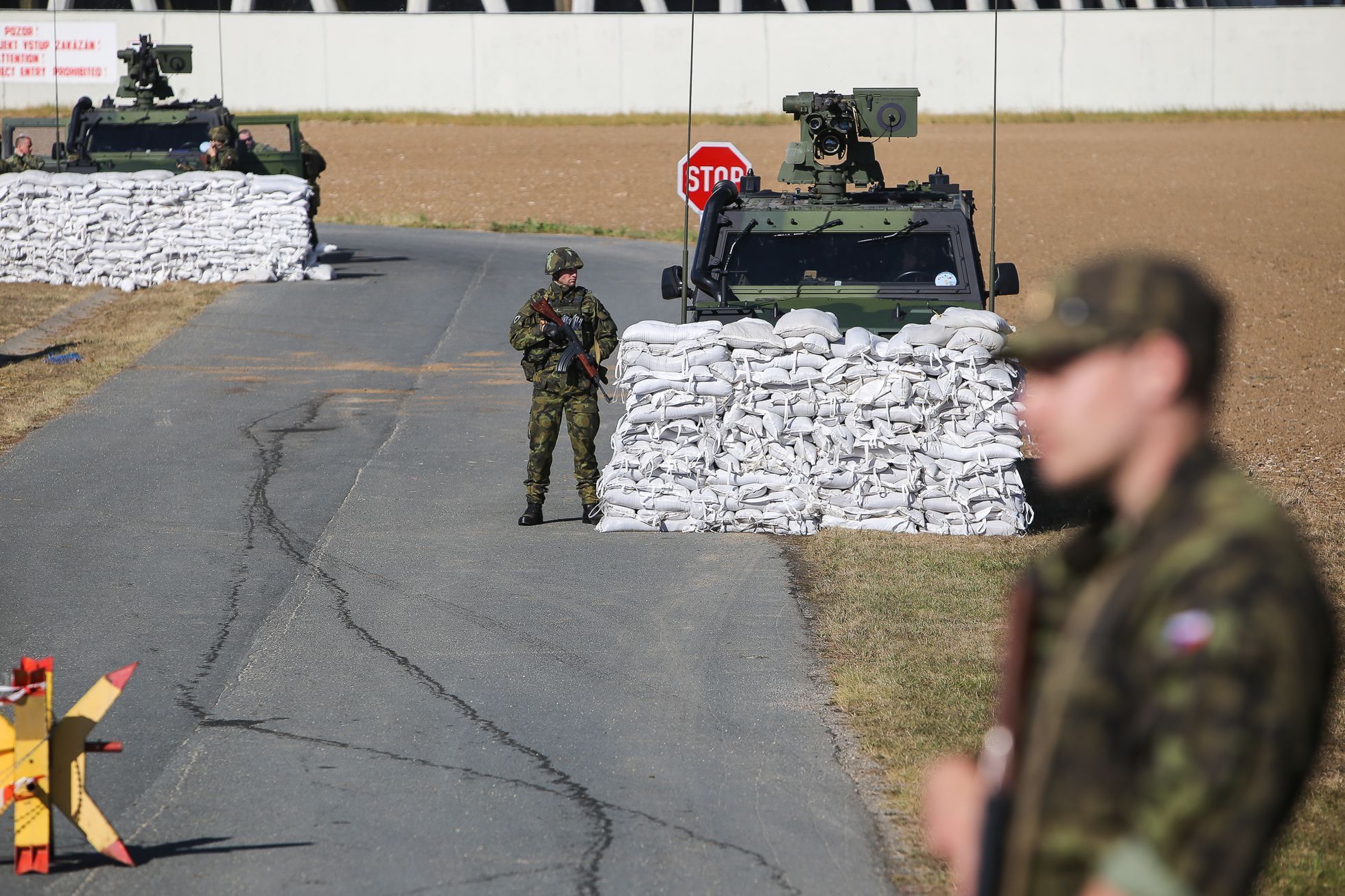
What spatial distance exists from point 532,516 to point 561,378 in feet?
2.98

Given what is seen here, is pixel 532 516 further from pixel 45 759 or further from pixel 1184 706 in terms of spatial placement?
pixel 1184 706

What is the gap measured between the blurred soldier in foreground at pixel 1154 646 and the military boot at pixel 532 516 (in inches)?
313

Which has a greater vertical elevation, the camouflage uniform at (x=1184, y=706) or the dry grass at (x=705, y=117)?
the dry grass at (x=705, y=117)

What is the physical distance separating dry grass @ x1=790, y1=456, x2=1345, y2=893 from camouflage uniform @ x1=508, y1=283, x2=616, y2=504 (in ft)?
5.22

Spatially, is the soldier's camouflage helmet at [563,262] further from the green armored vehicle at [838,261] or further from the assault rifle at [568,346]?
the green armored vehicle at [838,261]

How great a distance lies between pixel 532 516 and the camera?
32.9ft

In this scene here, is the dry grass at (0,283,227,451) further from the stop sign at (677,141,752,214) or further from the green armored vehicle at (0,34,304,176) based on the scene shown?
the stop sign at (677,141,752,214)

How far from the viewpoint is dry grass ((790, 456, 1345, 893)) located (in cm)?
514

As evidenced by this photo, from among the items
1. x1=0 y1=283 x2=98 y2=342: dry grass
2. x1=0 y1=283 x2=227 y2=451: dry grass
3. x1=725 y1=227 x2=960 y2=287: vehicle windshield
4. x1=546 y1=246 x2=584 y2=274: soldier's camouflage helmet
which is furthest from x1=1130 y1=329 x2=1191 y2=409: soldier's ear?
x1=0 y1=283 x2=98 y2=342: dry grass

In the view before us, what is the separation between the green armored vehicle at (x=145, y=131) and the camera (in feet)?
74.6

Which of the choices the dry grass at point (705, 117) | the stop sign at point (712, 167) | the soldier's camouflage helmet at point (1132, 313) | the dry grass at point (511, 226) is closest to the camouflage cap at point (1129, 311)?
the soldier's camouflage helmet at point (1132, 313)

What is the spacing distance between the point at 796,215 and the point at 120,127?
15.2 meters

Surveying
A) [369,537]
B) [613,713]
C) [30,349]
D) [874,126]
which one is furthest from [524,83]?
[613,713]

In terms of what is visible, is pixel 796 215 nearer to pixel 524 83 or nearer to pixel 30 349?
pixel 30 349
